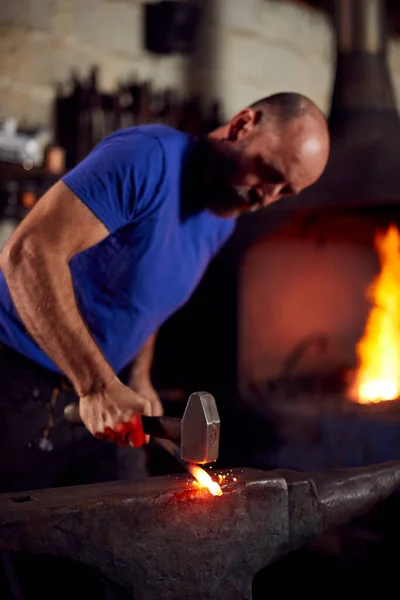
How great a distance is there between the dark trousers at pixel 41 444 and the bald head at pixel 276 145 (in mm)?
715

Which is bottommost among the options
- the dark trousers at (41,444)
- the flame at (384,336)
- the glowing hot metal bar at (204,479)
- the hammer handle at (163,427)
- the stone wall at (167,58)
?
the flame at (384,336)

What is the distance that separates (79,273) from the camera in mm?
1813

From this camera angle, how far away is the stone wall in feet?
11.1

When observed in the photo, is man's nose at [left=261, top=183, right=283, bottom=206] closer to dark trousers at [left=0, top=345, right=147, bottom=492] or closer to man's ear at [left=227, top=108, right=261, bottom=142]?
man's ear at [left=227, top=108, right=261, bottom=142]

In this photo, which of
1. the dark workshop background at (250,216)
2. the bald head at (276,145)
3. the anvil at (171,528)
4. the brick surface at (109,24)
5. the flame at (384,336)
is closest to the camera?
the anvil at (171,528)

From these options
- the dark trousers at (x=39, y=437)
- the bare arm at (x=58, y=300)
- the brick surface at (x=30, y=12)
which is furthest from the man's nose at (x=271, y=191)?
the brick surface at (x=30, y=12)

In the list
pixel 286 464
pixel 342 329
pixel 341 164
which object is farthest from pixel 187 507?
pixel 342 329

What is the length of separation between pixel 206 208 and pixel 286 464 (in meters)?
1.57

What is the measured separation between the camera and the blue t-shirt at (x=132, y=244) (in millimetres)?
1631

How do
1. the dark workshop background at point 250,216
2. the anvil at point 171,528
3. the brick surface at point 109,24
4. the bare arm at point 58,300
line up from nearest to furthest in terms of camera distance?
the anvil at point 171,528
the bare arm at point 58,300
the dark workshop background at point 250,216
the brick surface at point 109,24

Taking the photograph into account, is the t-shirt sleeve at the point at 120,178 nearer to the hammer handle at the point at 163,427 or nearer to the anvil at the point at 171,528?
the hammer handle at the point at 163,427

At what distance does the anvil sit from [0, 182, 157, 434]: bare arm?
0.66 feet

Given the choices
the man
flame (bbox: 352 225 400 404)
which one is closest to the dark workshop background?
flame (bbox: 352 225 400 404)

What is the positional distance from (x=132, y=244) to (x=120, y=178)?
208 mm
